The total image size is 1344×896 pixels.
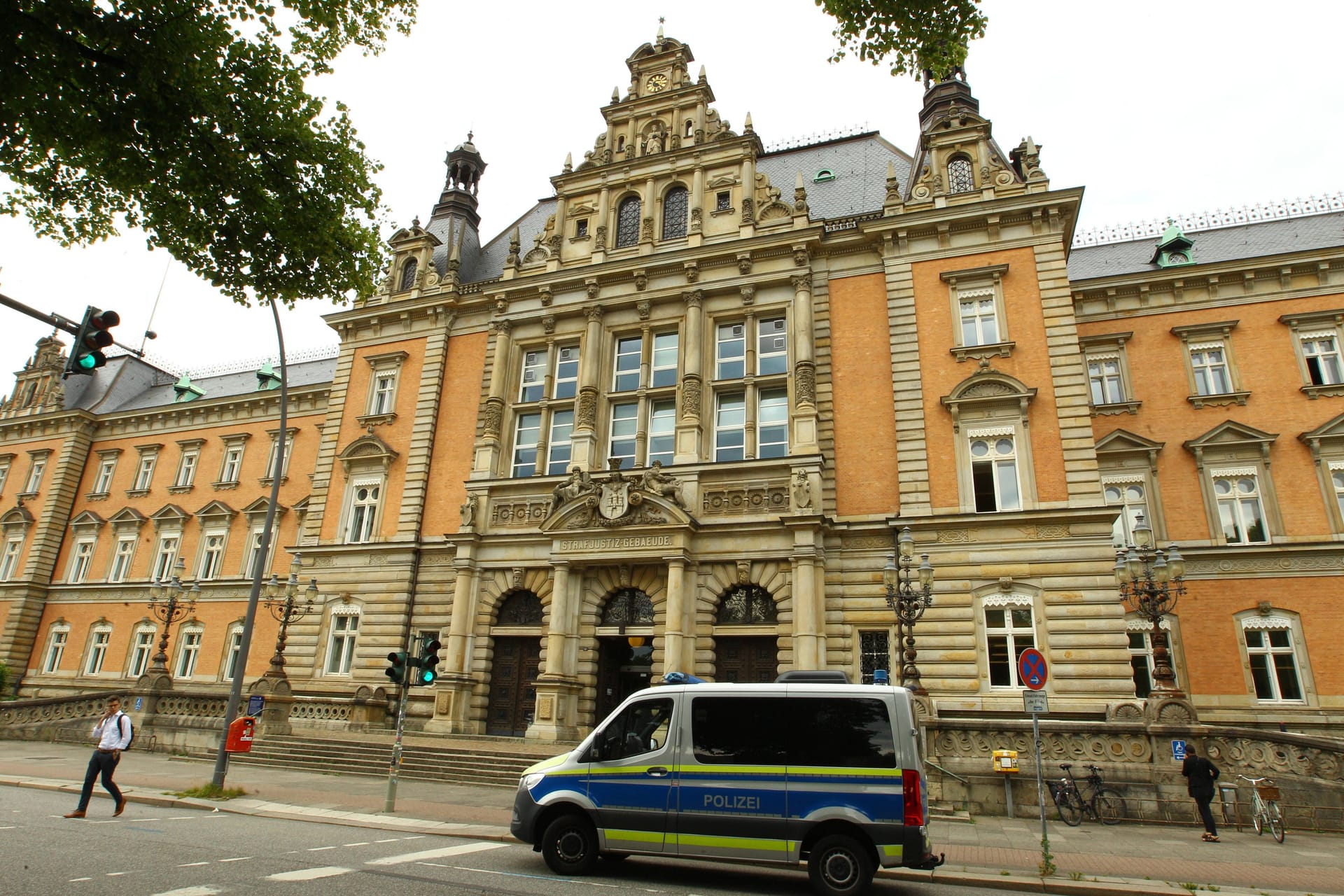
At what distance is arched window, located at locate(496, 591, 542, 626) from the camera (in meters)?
26.2

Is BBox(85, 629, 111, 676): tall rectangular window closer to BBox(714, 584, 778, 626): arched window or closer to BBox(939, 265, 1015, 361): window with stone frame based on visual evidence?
BBox(714, 584, 778, 626): arched window

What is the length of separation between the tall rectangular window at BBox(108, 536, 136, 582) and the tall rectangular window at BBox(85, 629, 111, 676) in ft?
8.65

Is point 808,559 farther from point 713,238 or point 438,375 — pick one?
point 438,375

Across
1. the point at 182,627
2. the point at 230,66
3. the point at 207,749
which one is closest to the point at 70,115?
the point at 230,66

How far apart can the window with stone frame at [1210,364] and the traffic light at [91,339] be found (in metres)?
30.0

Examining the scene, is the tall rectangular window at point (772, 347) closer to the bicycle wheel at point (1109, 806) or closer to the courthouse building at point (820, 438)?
the courthouse building at point (820, 438)

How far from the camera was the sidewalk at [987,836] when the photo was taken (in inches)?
400

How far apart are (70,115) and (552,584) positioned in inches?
720

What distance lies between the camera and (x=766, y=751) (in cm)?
967

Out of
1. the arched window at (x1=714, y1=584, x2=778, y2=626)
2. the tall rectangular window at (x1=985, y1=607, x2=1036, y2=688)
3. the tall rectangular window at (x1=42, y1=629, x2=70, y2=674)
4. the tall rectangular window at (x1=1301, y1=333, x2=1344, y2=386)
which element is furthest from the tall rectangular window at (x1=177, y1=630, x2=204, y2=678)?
the tall rectangular window at (x1=1301, y1=333, x2=1344, y2=386)

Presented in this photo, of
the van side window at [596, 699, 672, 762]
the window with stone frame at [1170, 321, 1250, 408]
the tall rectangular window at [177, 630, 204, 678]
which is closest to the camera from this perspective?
the van side window at [596, 699, 672, 762]

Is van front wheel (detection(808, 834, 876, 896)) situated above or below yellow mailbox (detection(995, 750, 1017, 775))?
below

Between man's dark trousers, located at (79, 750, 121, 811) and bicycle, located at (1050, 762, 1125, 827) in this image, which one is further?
bicycle, located at (1050, 762, 1125, 827)

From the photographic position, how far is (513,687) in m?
25.7
